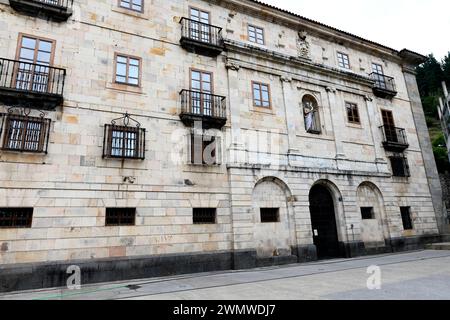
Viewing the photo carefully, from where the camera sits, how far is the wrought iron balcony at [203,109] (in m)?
12.8

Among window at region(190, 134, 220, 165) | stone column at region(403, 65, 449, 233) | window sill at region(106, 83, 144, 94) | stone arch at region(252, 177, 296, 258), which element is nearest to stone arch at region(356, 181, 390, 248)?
stone arch at region(252, 177, 296, 258)

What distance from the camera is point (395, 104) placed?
2002 centimetres

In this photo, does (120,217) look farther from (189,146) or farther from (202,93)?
(202,93)

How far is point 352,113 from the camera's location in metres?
17.8

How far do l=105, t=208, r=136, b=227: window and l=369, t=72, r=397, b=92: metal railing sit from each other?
677 inches

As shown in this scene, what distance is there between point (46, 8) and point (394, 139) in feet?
64.9

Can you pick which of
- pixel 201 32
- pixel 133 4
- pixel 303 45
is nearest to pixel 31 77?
pixel 133 4

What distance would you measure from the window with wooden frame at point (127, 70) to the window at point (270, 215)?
Result: 8.02m

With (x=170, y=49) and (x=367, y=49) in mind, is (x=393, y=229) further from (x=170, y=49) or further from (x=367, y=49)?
(x=170, y=49)

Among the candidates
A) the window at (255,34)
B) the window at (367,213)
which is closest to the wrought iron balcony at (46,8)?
the window at (255,34)

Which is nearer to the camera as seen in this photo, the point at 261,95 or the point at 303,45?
the point at 261,95

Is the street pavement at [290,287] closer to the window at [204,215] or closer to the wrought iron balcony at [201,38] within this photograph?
the window at [204,215]

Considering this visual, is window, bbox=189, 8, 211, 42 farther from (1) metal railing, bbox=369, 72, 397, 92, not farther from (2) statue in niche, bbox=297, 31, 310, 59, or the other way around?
(1) metal railing, bbox=369, 72, 397, 92
